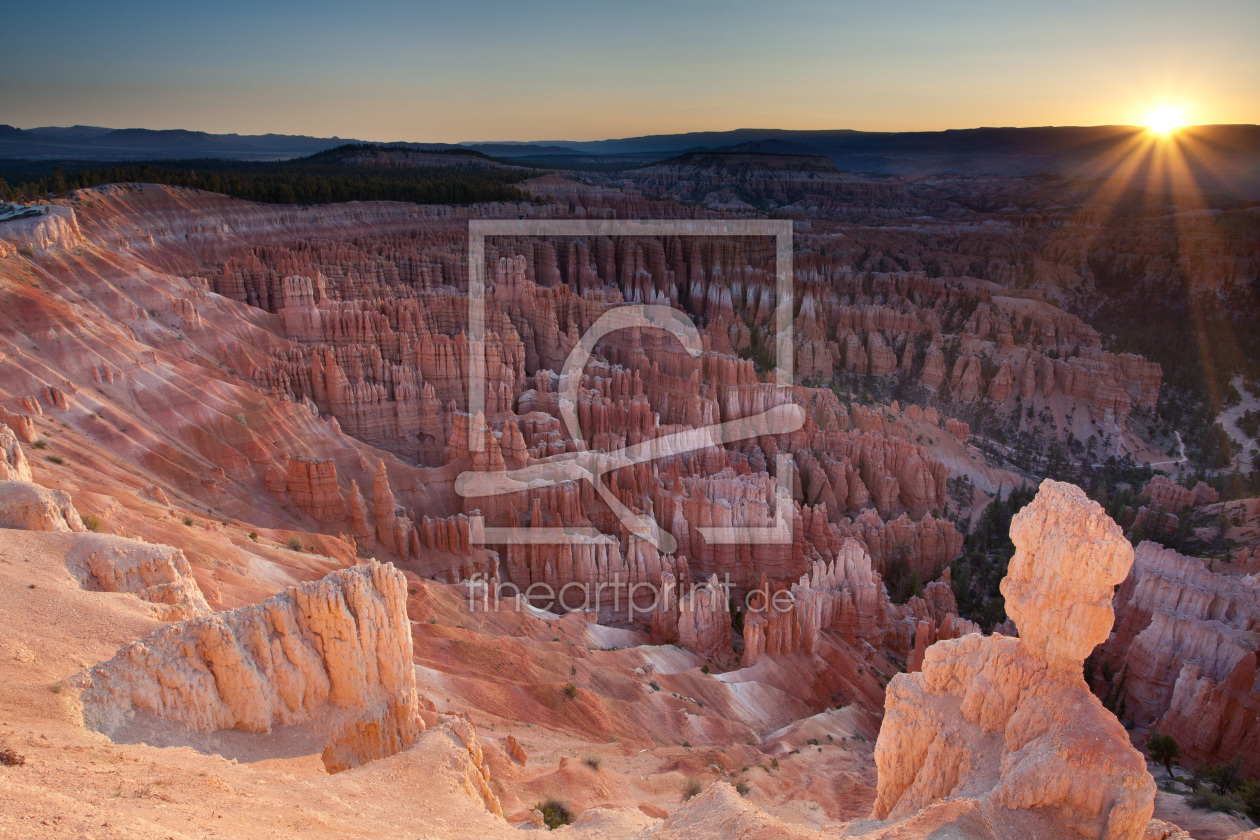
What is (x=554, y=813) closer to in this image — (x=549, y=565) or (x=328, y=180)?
(x=549, y=565)

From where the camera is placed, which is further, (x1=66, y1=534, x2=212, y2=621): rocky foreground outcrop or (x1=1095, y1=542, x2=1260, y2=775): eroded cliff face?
(x1=1095, y1=542, x2=1260, y2=775): eroded cliff face

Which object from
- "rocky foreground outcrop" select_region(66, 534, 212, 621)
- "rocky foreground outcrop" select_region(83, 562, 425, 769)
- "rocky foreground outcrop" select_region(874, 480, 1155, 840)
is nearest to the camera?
"rocky foreground outcrop" select_region(83, 562, 425, 769)

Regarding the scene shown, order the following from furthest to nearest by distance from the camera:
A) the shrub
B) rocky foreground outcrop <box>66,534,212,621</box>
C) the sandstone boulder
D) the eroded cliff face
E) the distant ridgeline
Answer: the distant ridgeline, the eroded cliff face, the sandstone boulder, the shrub, rocky foreground outcrop <box>66,534,212,621</box>

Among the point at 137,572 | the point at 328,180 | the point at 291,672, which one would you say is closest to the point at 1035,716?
the point at 291,672

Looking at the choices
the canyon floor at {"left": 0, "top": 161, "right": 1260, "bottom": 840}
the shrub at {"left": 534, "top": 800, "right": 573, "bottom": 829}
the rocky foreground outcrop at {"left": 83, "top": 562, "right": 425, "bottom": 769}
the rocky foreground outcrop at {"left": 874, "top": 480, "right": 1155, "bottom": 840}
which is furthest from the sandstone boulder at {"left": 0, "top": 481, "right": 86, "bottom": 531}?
the rocky foreground outcrop at {"left": 874, "top": 480, "right": 1155, "bottom": 840}

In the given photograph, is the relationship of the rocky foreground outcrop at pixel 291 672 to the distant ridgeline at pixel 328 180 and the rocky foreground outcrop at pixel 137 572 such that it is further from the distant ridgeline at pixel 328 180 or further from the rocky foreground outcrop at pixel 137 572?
the distant ridgeline at pixel 328 180

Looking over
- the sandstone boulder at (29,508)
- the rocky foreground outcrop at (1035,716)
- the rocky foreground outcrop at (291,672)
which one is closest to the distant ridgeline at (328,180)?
the sandstone boulder at (29,508)

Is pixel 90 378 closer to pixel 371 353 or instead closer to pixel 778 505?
pixel 371 353

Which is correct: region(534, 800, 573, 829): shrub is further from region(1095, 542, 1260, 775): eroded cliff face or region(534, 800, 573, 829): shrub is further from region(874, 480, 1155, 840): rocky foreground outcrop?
region(1095, 542, 1260, 775): eroded cliff face

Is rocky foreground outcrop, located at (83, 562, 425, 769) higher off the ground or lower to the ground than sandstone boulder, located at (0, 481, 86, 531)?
lower
